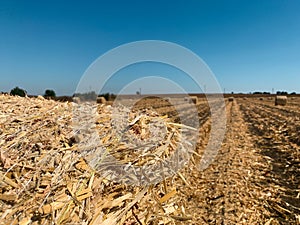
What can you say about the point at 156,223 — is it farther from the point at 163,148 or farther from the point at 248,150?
the point at 248,150

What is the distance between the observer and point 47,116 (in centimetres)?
375

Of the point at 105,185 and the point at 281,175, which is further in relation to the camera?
the point at 281,175

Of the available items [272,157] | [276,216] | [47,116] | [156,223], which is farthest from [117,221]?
[272,157]

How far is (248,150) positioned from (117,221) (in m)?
6.33

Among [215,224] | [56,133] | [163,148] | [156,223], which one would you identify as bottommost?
[215,224]

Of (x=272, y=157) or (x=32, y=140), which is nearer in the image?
(x=32, y=140)

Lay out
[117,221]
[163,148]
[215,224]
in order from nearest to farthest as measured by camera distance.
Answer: [117,221] < [163,148] < [215,224]

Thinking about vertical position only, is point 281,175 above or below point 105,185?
below

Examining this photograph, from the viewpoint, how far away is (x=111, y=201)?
2.65m

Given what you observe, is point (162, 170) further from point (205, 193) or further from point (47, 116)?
point (205, 193)

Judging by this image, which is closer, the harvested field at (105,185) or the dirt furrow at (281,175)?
the harvested field at (105,185)

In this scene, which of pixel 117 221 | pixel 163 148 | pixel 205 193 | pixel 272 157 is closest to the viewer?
pixel 117 221

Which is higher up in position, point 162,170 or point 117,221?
point 162,170

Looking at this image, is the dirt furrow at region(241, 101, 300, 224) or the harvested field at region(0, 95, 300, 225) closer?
the harvested field at region(0, 95, 300, 225)
